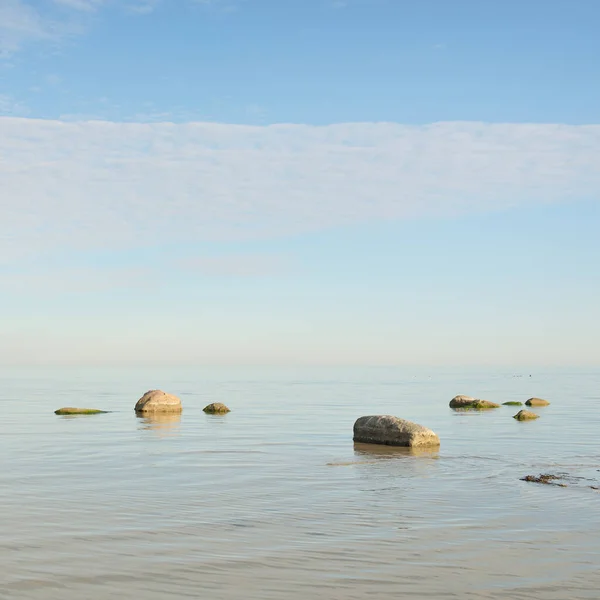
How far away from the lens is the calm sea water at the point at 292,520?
10570mm

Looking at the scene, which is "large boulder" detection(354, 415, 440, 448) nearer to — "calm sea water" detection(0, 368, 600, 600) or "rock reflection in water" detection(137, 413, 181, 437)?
"calm sea water" detection(0, 368, 600, 600)

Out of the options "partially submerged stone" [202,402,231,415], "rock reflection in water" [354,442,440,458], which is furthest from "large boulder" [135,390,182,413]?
"rock reflection in water" [354,442,440,458]

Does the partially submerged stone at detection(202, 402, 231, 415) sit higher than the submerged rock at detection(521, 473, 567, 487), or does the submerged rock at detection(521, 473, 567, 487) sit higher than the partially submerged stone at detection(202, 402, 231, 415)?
the submerged rock at detection(521, 473, 567, 487)

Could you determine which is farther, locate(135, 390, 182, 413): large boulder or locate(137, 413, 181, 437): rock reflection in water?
→ locate(135, 390, 182, 413): large boulder

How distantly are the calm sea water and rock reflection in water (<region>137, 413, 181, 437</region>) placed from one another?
10.1 feet

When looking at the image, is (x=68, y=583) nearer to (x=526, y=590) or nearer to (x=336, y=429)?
(x=526, y=590)

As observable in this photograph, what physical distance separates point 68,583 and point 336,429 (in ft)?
84.0

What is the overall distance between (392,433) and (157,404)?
1957cm

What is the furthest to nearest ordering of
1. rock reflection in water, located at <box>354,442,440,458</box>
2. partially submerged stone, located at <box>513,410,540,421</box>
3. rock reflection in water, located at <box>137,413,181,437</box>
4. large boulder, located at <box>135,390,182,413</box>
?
large boulder, located at <box>135,390,182,413</box> < partially submerged stone, located at <box>513,410,540,421</box> < rock reflection in water, located at <box>137,413,181,437</box> < rock reflection in water, located at <box>354,442,440,458</box>

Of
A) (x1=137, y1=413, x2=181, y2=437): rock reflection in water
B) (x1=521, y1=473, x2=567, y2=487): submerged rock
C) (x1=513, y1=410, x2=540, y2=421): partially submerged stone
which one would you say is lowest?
(x1=137, y1=413, x2=181, y2=437): rock reflection in water

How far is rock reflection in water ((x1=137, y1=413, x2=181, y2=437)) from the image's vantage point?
1309 inches

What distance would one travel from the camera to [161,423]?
37.3 meters

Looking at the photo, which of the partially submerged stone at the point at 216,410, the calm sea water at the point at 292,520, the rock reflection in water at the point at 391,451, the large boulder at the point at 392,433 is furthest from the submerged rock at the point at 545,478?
the partially submerged stone at the point at 216,410

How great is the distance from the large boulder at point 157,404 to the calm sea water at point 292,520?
42.2ft
